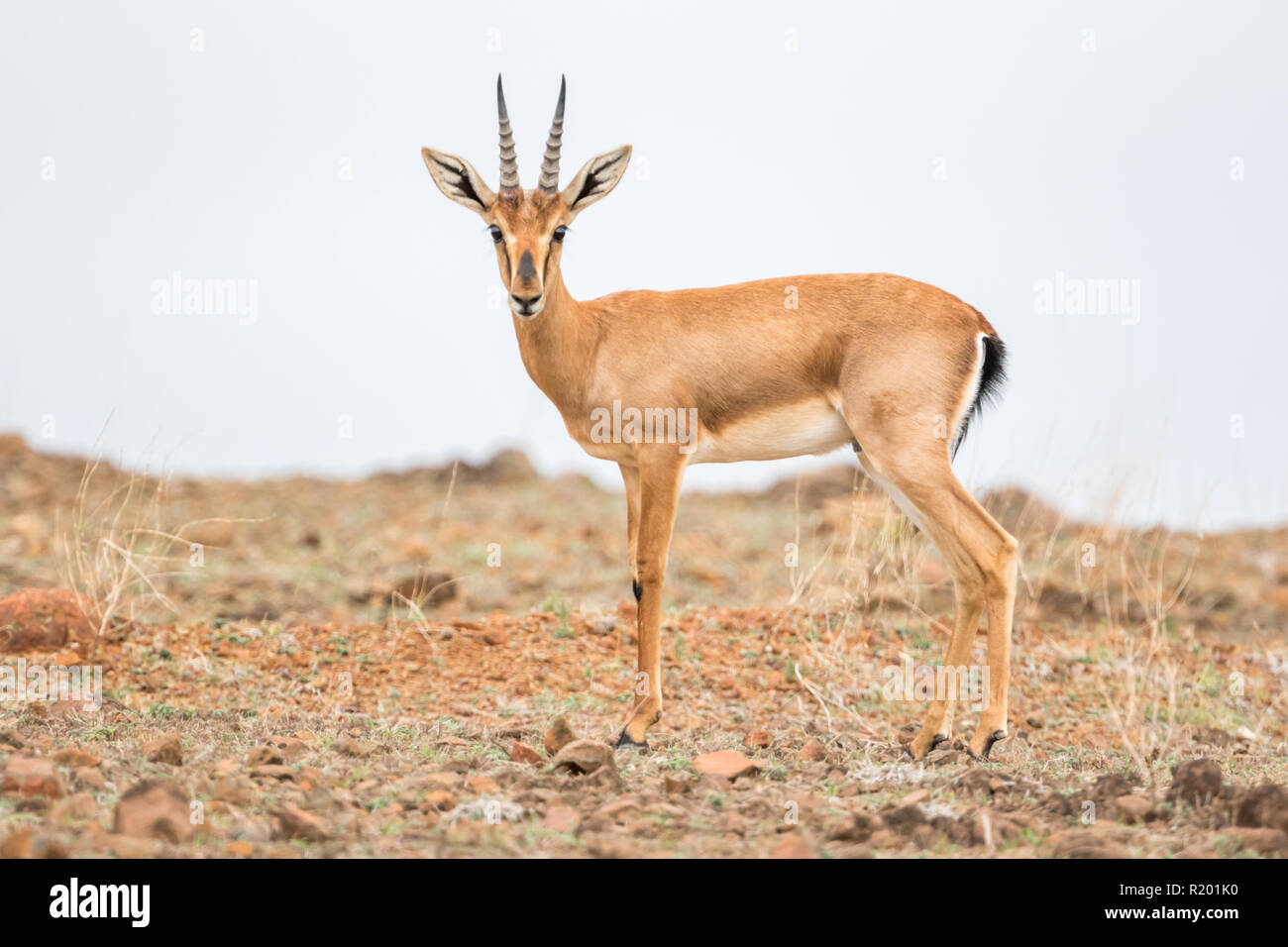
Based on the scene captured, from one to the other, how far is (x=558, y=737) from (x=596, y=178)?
392 cm

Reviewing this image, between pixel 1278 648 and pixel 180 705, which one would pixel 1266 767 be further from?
pixel 180 705

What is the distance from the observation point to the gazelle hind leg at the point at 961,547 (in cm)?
880

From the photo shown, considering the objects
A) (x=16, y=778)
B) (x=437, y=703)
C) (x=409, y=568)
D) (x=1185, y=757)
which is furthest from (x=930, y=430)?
(x=409, y=568)

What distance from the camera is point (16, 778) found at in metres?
7.06

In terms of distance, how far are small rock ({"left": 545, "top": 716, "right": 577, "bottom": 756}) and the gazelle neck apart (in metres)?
2.33

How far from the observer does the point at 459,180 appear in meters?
9.55

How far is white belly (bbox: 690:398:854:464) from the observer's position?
30.5ft

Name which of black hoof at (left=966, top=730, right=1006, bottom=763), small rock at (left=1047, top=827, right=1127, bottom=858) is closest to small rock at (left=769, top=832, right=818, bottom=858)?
small rock at (left=1047, top=827, right=1127, bottom=858)

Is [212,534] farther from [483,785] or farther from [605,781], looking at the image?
[605,781]

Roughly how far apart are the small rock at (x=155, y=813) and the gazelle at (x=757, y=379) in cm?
330

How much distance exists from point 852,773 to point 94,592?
729 cm

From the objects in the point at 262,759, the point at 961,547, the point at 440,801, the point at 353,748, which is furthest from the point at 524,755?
the point at 961,547
